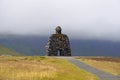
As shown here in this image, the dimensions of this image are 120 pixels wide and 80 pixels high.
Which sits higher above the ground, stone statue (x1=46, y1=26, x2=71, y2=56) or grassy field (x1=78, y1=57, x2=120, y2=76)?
stone statue (x1=46, y1=26, x2=71, y2=56)

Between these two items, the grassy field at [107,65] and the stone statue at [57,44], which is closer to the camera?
the grassy field at [107,65]

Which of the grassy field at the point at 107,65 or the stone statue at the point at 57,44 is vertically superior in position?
the stone statue at the point at 57,44

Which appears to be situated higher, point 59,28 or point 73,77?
point 59,28

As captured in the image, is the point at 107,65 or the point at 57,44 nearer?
the point at 107,65

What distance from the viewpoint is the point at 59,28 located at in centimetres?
12188

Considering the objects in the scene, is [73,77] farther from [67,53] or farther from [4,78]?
[67,53]

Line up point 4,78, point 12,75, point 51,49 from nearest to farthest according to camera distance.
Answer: point 4,78 → point 12,75 → point 51,49

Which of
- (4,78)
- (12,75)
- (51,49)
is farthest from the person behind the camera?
(51,49)

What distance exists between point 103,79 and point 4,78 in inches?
476

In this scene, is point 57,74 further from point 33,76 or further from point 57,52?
point 57,52

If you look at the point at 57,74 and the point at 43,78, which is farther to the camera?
the point at 57,74

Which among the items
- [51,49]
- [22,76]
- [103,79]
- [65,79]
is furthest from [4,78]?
[51,49]

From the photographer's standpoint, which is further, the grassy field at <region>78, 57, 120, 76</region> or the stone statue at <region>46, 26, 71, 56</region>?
the stone statue at <region>46, 26, 71, 56</region>

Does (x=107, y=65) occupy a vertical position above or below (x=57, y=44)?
below
